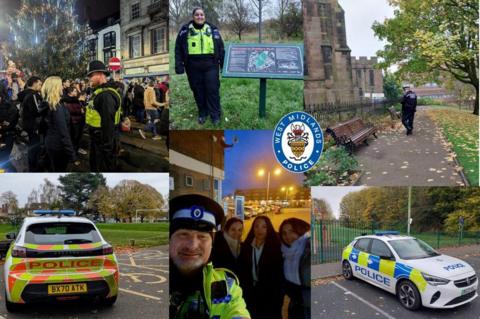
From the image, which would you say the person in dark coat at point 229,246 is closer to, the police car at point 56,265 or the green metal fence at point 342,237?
the green metal fence at point 342,237

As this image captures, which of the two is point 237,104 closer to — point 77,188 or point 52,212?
point 77,188

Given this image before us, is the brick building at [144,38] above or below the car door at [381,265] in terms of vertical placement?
above

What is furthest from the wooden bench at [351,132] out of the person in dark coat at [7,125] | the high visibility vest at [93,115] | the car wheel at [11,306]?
the car wheel at [11,306]

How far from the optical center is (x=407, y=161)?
754 centimetres

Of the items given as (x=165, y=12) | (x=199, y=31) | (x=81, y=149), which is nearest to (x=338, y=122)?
(x=199, y=31)

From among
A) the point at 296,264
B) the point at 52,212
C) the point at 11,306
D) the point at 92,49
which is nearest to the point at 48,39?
the point at 92,49

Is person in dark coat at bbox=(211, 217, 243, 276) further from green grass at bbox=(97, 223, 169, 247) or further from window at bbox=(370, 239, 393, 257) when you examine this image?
window at bbox=(370, 239, 393, 257)

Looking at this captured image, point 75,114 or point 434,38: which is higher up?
point 434,38

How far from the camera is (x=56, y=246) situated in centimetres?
621

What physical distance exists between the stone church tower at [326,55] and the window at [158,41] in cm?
214

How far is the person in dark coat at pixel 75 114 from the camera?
714 centimetres

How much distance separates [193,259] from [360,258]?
8.01 feet

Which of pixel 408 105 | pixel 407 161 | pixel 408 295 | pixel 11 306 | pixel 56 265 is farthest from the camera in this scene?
pixel 408 105

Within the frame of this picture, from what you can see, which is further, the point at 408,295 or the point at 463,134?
the point at 463,134
